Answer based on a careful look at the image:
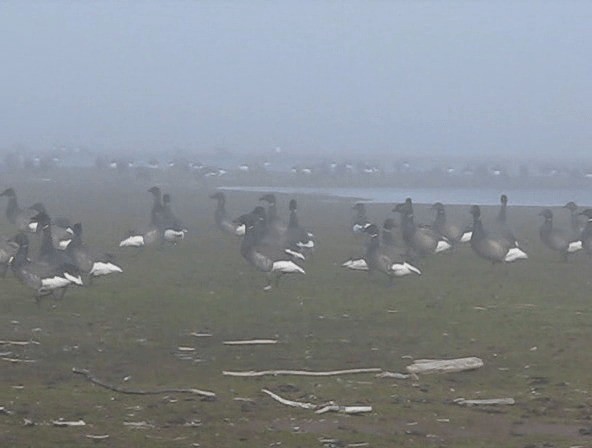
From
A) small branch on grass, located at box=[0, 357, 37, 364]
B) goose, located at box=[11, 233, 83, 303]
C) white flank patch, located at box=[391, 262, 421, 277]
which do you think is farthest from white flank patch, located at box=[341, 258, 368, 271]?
small branch on grass, located at box=[0, 357, 37, 364]

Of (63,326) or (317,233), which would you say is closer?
(63,326)

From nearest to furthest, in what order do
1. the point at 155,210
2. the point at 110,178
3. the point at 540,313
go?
the point at 540,313 → the point at 155,210 → the point at 110,178

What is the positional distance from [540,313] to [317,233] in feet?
50.7

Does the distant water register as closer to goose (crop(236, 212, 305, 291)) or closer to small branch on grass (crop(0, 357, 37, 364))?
goose (crop(236, 212, 305, 291))

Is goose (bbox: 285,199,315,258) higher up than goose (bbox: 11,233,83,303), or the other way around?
goose (bbox: 285,199,315,258)

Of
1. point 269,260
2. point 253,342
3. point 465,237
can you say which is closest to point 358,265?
point 269,260

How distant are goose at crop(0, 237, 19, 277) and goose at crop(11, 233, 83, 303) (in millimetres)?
2483

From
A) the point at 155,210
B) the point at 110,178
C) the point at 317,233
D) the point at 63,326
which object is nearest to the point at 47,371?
the point at 63,326

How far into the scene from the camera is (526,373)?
1466cm

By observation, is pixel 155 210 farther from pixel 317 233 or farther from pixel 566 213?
pixel 566 213

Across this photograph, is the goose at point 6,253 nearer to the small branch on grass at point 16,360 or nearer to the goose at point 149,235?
the goose at point 149,235

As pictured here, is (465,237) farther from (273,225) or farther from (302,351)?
(302,351)

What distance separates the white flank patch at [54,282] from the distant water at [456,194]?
105 ft

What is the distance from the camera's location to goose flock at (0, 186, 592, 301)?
19.7m
